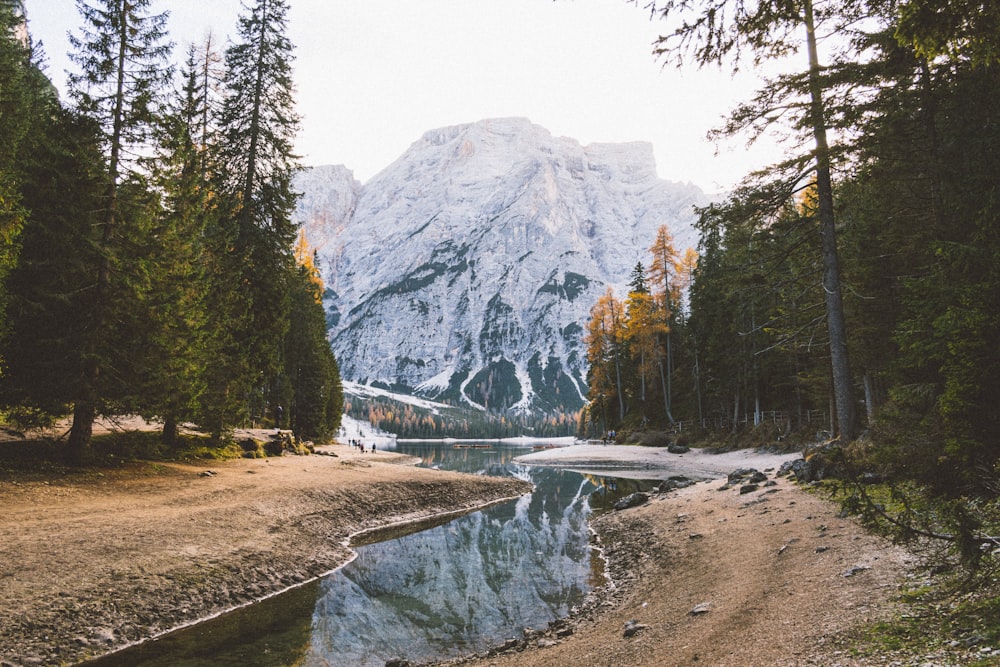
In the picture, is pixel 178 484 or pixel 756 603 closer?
pixel 756 603

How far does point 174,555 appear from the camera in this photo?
10000 millimetres

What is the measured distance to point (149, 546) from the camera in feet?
32.7

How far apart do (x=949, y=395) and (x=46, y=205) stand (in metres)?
21.2

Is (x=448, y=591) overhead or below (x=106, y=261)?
below

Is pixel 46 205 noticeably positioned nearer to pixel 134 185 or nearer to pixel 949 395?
pixel 134 185

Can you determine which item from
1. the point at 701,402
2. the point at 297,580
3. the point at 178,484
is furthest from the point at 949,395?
the point at 701,402

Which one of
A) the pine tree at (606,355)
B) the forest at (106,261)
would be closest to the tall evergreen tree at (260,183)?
the forest at (106,261)

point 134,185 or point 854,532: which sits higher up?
point 134,185

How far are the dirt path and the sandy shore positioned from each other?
0.11 feet

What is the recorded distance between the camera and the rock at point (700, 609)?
689 cm

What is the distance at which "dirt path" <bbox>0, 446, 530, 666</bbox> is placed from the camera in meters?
7.57

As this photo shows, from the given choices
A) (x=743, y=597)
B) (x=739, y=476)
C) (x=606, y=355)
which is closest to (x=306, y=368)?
(x=606, y=355)

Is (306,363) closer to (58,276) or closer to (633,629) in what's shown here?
(58,276)

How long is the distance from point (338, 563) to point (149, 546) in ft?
15.0
